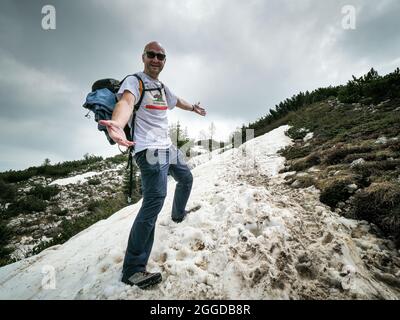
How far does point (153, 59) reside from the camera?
2.92 metres

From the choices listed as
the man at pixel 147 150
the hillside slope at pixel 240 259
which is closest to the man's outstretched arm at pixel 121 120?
the man at pixel 147 150

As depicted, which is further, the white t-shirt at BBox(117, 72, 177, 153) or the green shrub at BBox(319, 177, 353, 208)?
the green shrub at BBox(319, 177, 353, 208)

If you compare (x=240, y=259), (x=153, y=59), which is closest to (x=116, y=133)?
(x=153, y=59)

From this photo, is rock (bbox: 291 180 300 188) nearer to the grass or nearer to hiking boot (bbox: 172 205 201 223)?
the grass

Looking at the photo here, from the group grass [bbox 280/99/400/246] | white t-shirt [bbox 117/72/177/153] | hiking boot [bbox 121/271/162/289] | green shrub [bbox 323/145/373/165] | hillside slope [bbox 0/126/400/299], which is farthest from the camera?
green shrub [bbox 323/145/373/165]

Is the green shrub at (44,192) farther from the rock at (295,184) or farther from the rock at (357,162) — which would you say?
the rock at (357,162)

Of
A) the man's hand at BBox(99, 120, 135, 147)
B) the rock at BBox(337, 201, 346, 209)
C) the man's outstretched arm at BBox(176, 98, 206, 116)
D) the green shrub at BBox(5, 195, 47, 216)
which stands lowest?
the green shrub at BBox(5, 195, 47, 216)

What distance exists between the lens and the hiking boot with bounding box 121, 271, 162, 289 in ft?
8.11

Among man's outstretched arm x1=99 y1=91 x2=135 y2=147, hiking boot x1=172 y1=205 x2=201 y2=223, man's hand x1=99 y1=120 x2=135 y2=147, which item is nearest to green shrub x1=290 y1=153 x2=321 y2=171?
hiking boot x1=172 y1=205 x2=201 y2=223

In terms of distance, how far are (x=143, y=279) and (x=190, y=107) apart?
2622mm

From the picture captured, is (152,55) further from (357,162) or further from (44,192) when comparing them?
(44,192)

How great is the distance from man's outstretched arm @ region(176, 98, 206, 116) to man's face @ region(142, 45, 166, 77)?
32.2 inches

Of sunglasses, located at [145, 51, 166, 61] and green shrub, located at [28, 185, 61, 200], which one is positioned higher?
sunglasses, located at [145, 51, 166, 61]

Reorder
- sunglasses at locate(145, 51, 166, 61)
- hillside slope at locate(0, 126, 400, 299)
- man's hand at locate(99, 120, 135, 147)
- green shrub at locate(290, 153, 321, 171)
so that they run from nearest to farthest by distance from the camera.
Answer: man's hand at locate(99, 120, 135, 147) → hillside slope at locate(0, 126, 400, 299) → sunglasses at locate(145, 51, 166, 61) → green shrub at locate(290, 153, 321, 171)
